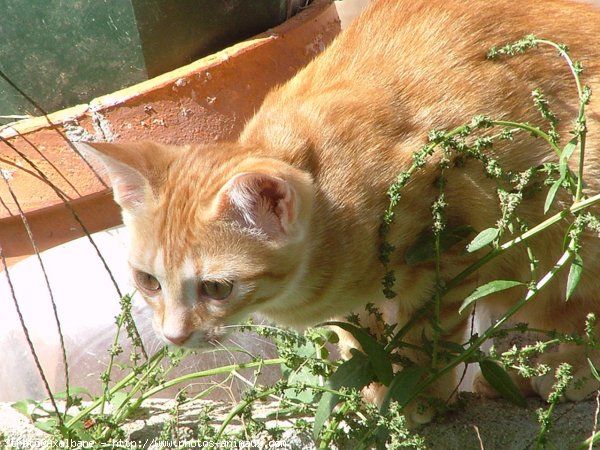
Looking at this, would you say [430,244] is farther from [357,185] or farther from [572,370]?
[572,370]

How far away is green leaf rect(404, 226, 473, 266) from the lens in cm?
216

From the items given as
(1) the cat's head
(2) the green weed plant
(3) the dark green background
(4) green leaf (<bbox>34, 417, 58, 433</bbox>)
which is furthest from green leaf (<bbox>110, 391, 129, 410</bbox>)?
(3) the dark green background

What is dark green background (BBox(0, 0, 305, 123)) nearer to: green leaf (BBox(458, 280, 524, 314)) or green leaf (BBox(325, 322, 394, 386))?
green leaf (BBox(325, 322, 394, 386))

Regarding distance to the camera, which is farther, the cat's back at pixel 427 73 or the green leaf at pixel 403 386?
the cat's back at pixel 427 73

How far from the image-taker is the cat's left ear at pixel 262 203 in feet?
6.35

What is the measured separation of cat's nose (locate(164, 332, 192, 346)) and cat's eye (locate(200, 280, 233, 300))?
0.11 m

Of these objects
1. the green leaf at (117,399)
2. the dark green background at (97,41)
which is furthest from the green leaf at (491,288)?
the dark green background at (97,41)

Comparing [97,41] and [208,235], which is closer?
[208,235]

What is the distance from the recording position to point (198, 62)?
342cm

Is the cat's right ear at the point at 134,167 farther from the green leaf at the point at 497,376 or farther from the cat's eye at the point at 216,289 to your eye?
the green leaf at the point at 497,376

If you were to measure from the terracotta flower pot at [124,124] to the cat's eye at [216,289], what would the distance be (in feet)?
4.38

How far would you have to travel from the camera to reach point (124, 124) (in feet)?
11.1

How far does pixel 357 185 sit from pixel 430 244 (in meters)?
0.24

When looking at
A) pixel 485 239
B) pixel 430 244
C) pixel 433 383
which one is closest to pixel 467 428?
pixel 433 383
